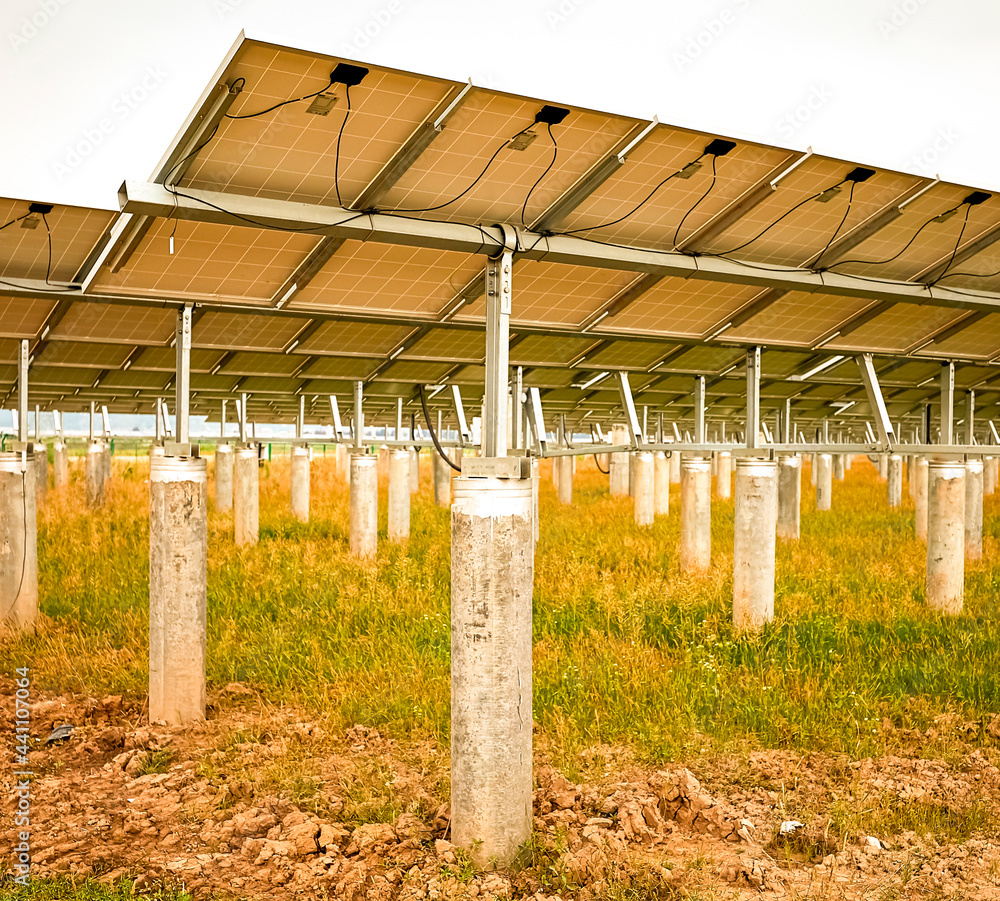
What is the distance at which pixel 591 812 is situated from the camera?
6.01 metres

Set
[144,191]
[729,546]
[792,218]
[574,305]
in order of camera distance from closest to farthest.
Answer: [144,191] < [792,218] < [574,305] < [729,546]

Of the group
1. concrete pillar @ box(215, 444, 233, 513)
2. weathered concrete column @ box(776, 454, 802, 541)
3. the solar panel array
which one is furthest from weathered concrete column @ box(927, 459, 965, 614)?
concrete pillar @ box(215, 444, 233, 513)

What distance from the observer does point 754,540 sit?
10.3 meters

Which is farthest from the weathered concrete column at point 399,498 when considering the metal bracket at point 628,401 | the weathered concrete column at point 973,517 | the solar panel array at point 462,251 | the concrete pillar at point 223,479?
the weathered concrete column at point 973,517

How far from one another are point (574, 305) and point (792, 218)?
2238mm

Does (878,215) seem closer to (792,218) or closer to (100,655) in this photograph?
(792,218)

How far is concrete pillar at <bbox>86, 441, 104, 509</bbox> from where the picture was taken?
2323 centimetres

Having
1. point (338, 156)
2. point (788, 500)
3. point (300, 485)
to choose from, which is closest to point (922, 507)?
point (788, 500)

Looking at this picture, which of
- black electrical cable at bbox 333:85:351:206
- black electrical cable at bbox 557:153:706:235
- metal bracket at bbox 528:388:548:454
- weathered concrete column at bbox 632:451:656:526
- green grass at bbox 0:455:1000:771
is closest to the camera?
black electrical cable at bbox 333:85:351:206

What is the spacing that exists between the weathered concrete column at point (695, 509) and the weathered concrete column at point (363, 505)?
5.64m

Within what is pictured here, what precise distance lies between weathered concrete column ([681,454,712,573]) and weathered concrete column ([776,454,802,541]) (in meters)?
4.07

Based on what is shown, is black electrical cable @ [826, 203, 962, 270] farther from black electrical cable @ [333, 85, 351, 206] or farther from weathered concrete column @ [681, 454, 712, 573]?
weathered concrete column @ [681, 454, 712, 573]

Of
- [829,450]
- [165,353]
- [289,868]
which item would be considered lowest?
[289,868]

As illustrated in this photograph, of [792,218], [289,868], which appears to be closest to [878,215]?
[792,218]
